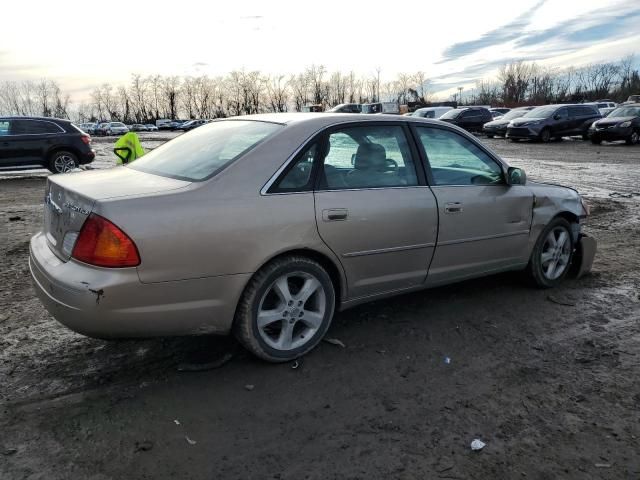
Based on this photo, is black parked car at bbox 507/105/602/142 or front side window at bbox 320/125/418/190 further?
black parked car at bbox 507/105/602/142

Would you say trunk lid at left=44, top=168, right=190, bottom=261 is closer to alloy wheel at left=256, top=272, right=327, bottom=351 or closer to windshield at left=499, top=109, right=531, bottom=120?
alloy wheel at left=256, top=272, right=327, bottom=351

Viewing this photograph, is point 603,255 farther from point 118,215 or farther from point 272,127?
point 118,215

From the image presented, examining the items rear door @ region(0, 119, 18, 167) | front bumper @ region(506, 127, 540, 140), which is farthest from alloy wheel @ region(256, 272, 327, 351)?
front bumper @ region(506, 127, 540, 140)

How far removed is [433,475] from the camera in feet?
7.81

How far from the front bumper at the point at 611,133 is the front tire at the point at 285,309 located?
2243 cm

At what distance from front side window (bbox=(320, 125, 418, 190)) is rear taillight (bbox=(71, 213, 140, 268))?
1.25 meters

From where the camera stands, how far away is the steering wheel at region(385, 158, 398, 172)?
12.4ft

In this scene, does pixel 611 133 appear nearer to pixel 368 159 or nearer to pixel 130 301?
pixel 368 159

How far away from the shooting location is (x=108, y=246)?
9.07 feet

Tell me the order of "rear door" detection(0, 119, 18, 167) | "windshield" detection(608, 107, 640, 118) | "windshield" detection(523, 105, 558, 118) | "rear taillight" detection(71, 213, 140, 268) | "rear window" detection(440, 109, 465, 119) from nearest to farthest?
"rear taillight" detection(71, 213, 140, 268) → "rear door" detection(0, 119, 18, 167) → "windshield" detection(608, 107, 640, 118) → "windshield" detection(523, 105, 558, 118) → "rear window" detection(440, 109, 465, 119)

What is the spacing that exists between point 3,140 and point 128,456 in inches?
506

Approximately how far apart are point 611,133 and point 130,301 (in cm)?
2372

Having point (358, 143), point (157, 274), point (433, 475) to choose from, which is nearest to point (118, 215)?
point (157, 274)

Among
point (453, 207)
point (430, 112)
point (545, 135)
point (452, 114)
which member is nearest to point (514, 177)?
point (453, 207)
